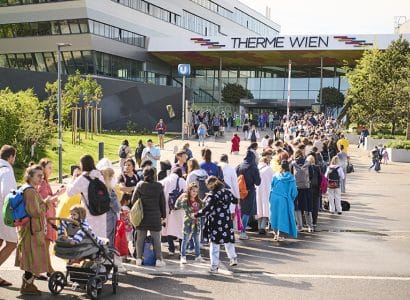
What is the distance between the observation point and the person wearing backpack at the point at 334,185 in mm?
15242

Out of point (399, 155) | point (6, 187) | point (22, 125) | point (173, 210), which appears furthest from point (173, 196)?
point (399, 155)

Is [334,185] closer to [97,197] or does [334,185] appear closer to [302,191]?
[302,191]

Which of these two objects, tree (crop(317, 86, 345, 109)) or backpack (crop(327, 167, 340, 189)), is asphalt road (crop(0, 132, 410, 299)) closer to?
backpack (crop(327, 167, 340, 189))

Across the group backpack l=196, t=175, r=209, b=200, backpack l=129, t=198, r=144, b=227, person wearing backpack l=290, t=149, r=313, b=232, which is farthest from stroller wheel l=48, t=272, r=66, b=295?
person wearing backpack l=290, t=149, r=313, b=232

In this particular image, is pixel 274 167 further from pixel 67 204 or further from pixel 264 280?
pixel 67 204

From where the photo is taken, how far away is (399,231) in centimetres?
1334

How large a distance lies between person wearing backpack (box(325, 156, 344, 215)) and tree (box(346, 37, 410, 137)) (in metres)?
23.2

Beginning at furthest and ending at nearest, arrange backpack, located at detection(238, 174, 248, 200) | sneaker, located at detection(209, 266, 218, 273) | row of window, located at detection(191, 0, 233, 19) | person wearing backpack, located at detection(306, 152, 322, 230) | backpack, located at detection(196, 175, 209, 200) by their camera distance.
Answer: row of window, located at detection(191, 0, 233, 19) < person wearing backpack, located at detection(306, 152, 322, 230) < backpack, located at detection(238, 174, 248, 200) < backpack, located at detection(196, 175, 209, 200) < sneaker, located at detection(209, 266, 218, 273)

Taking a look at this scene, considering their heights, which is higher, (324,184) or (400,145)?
(400,145)

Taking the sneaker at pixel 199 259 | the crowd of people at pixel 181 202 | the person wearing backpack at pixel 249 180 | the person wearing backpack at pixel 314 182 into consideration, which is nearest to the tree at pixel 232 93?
the crowd of people at pixel 181 202

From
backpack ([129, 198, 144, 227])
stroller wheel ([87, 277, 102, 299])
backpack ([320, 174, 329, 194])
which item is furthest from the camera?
backpack ([320, 174, 329, 194])

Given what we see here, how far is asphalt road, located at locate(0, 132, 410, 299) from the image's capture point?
8258 mm

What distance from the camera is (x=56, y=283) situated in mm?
7859

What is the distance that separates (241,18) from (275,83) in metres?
28.6
